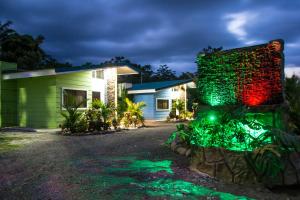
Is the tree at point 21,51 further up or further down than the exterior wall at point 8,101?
further up

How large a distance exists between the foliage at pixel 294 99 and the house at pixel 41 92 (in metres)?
8.76

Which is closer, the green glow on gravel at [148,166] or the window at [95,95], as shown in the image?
the green glow on gravel at [148,166]

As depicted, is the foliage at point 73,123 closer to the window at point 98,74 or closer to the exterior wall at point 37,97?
the exterior wall at point 37,97

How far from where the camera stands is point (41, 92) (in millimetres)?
13656

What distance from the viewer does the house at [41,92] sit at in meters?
13.1

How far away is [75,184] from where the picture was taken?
13.5ft

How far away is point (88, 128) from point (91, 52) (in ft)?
184

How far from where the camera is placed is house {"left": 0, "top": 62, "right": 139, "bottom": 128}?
13.1 meters

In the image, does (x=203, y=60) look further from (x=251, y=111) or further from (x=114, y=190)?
(x=114, y=190)

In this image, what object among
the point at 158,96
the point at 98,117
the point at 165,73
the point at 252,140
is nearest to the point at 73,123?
the point at 98,117

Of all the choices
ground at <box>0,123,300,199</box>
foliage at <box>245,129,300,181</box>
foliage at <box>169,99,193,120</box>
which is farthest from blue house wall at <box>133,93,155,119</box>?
foliage at <box>245,129,300,181</box>

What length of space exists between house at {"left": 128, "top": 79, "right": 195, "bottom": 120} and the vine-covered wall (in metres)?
13.0

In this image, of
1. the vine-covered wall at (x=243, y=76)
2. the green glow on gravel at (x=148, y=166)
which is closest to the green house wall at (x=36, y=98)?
the vine-covered wall at (x=243, y=76)

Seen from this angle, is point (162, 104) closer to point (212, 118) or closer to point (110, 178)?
point (212, 118)
